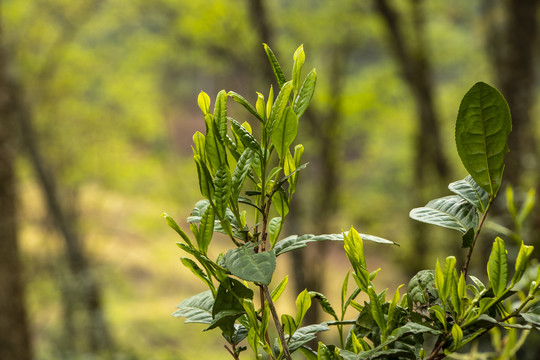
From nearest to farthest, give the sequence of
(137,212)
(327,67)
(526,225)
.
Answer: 1. (526,225)
2. (327,67)
3. (137,212)

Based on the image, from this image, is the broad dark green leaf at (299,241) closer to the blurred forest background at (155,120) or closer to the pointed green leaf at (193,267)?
the pointed green leaf at (193,267)

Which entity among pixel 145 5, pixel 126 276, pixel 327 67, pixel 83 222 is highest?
pixel 145 5

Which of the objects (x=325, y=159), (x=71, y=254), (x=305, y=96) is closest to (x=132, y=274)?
(x=71, y=254)

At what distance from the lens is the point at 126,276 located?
1814 cm

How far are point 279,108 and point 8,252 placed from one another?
10.7 ft

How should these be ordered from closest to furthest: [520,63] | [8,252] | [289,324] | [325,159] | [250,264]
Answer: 1. [250,264]
2. [289,324]
3. [8,252]
4. [520,63]
5. [325,159]

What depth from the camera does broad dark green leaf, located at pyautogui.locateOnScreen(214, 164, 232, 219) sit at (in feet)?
1.58

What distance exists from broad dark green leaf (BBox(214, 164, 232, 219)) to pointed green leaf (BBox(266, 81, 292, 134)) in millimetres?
65

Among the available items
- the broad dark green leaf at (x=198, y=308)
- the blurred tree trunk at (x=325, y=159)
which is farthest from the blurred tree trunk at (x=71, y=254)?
the broad dark green leaf at (x=198, y=308)

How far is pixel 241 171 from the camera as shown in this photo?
1.63 ft

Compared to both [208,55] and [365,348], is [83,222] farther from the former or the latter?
[365,348]

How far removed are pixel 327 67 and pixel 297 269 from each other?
7.31 m

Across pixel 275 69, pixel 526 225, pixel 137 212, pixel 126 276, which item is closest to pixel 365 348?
pixel 275 69

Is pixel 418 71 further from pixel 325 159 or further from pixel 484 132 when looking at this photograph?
pixel 484 132
